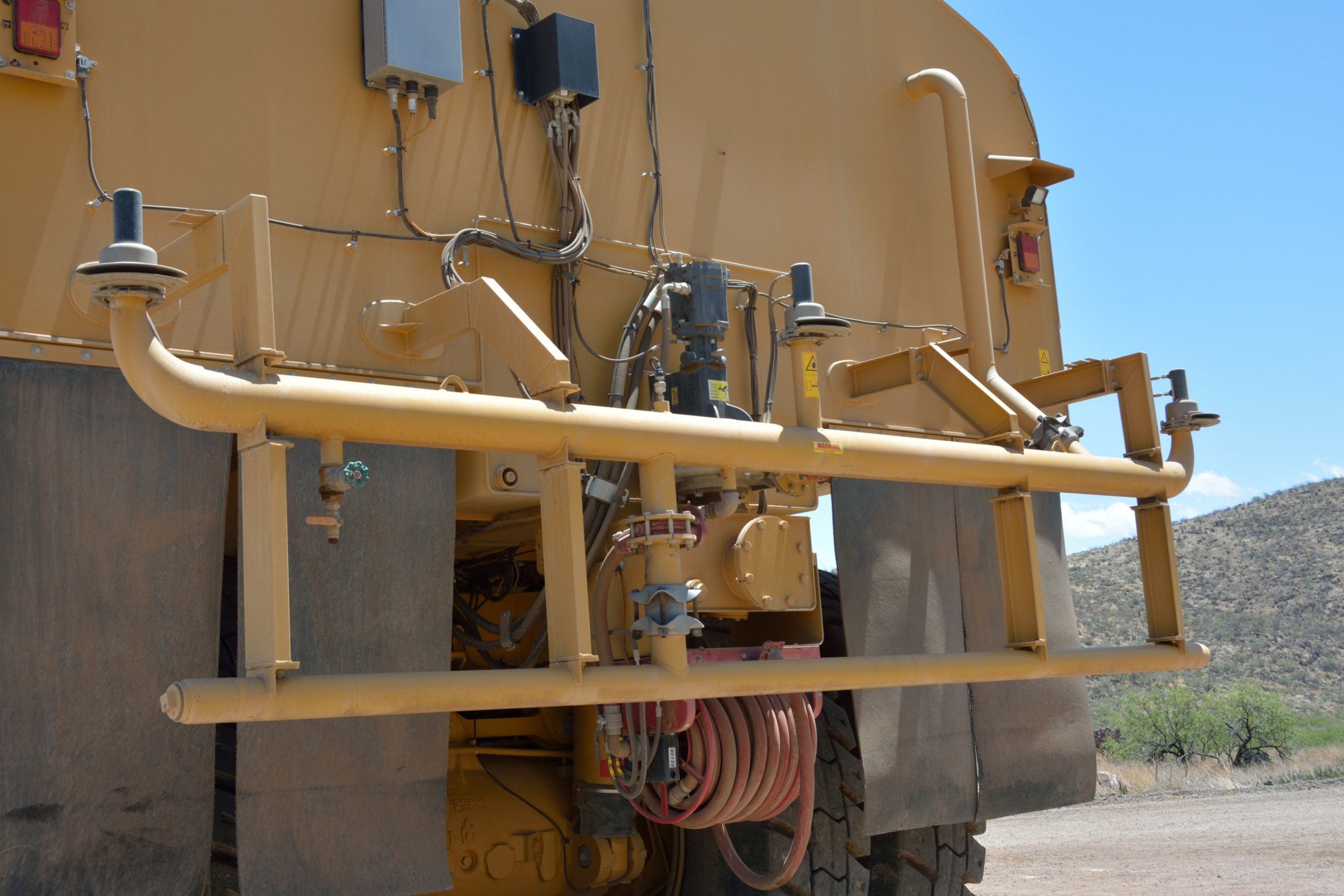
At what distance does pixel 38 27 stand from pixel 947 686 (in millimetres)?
3380

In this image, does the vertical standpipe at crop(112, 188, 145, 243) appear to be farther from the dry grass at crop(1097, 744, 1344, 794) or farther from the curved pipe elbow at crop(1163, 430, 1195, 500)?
the dry grass at crop(1097, 744, 1344, 794)

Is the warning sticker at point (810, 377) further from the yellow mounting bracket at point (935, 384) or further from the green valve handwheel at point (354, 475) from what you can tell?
the green valve handwheel at point (354, 475)

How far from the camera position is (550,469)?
312 centimetres

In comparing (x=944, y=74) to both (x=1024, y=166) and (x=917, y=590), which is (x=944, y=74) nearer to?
(x=1024, y=166)

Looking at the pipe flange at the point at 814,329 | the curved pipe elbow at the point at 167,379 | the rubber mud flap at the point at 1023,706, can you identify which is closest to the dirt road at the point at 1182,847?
the rubber mud flap at the point at 1023,706

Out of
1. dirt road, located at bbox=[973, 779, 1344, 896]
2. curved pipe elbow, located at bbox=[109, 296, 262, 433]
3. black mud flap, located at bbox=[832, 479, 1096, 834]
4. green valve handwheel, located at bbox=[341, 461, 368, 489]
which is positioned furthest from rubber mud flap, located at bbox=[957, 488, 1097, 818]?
curved pipe elbow, located at bbox=[109, 296, 262, 433]

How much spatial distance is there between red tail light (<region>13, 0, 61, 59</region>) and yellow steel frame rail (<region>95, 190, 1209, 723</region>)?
0.57 m

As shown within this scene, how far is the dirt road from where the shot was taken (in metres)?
7.35

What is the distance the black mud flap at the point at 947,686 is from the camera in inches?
173

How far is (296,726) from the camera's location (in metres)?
3.23

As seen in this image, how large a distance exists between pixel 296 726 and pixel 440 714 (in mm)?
407

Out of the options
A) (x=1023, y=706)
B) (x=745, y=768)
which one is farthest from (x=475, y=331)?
(x=1023, y=706)

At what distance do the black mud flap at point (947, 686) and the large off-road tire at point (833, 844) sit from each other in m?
0.23

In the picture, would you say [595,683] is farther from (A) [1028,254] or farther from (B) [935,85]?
(A) [1028,254]
